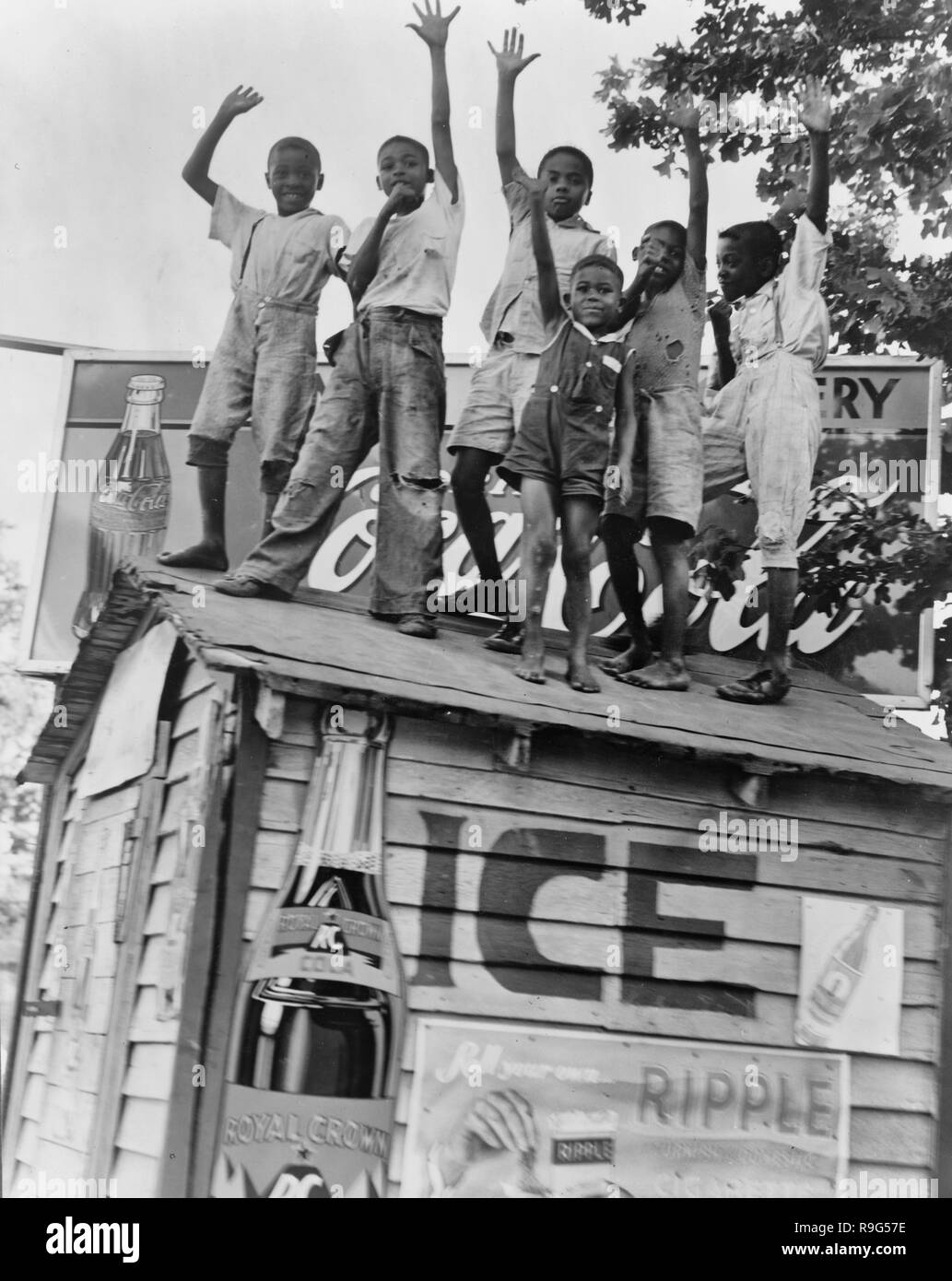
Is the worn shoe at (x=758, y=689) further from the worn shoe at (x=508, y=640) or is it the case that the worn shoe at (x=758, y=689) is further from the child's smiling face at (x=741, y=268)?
the child's smiling face at (x=741, y=268)

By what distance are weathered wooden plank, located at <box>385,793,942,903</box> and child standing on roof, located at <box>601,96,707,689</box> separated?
1.04 metres

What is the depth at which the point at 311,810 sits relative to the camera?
459cm

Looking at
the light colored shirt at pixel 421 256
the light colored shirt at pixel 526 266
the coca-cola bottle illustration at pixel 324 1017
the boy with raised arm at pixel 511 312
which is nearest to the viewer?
the coca-cola bottle illustration at pixel 324 1017

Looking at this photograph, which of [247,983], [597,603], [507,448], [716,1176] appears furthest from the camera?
[597,603]

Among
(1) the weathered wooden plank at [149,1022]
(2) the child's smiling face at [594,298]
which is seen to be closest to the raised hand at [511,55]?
(2) the child's smiling face at [594,298]

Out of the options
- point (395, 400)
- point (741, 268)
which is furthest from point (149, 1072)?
point (741, 268)

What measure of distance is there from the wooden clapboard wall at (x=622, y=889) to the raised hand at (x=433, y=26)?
3649 mm

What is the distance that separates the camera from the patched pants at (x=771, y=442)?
20.5ft

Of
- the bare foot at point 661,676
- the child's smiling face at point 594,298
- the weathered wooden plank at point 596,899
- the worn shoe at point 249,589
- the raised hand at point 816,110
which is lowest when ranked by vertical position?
the weathered wooden plank at point 596,899

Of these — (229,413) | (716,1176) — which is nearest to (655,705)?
(716,1176)

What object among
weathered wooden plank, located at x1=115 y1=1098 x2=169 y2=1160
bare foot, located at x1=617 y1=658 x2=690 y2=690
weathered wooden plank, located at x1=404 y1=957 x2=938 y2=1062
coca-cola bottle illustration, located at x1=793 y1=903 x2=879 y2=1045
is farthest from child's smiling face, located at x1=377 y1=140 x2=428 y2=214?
weathered wooden plank, located at x1=115 y1=1098 x2=169 y2=1160

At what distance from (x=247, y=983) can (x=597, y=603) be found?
4598mm

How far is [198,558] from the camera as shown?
5.90 meters
